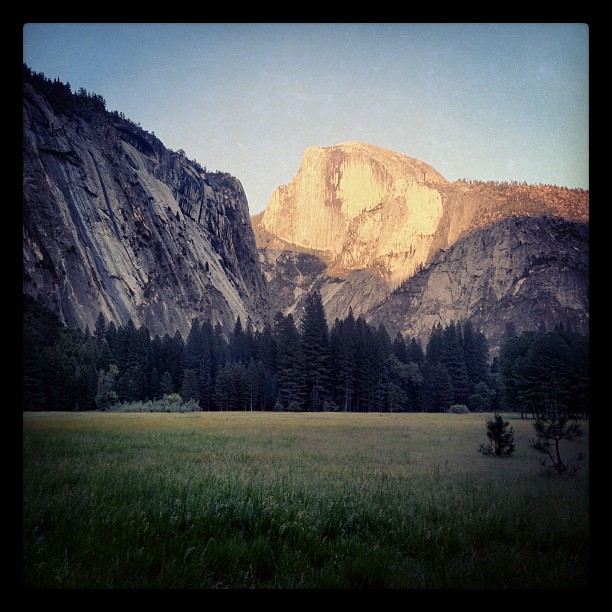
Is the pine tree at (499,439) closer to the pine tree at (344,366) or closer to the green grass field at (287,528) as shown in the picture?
the green grass field at (287,528)

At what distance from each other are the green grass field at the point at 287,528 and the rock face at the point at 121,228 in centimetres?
7488

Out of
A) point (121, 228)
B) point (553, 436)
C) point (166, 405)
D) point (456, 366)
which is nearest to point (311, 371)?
point (456, 366)

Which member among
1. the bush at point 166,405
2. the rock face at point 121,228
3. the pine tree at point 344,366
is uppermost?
the rock face at point 121,228

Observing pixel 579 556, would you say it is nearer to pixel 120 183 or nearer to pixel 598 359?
pixel 598 359

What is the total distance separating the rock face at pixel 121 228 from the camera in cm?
9419

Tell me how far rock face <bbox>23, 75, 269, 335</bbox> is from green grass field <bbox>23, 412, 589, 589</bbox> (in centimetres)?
Answer: 7488

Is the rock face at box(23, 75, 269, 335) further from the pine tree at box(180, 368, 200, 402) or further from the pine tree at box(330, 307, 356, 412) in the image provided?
the pine tree at box(330, 307, 356, 412)

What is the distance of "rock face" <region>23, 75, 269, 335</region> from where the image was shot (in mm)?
94188

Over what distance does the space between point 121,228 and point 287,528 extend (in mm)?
129140

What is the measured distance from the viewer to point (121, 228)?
125000 mm

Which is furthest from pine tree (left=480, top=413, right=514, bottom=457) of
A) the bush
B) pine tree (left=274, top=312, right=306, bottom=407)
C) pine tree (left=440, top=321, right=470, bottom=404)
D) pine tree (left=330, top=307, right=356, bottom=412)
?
pine tree (left=274, top=312, right=306, bottom=407)

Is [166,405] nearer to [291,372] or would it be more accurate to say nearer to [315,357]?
[291,372]

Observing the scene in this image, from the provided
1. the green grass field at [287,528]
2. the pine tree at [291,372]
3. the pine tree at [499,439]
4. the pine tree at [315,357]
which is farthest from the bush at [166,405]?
the green grass field at [287,528]
